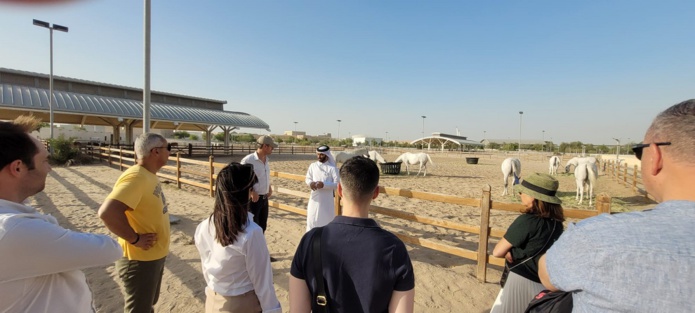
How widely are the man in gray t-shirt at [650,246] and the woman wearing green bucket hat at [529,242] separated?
42.0 inches

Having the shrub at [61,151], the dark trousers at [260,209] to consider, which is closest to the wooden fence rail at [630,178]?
the dark trousers at [260,209]

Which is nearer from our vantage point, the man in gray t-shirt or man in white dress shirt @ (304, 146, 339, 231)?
the man in gray t-shirt

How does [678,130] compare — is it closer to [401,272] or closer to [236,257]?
[401,272]

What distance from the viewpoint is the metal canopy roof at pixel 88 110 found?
57.9 ft

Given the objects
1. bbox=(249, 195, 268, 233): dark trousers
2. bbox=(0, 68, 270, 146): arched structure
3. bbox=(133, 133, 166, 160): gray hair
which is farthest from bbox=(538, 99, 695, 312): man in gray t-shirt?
bbox=(0, 68, 270, 146): arched structure

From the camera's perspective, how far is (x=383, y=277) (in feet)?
3.90

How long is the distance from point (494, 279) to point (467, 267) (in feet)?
1.41

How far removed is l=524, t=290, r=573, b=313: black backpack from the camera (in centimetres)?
111

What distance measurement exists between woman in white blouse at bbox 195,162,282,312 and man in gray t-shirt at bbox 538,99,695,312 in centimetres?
139

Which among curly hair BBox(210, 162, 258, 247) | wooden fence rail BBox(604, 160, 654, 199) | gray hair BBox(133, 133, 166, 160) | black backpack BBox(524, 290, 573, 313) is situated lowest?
wooden fence rail BBox(604, 160, 654, 199)

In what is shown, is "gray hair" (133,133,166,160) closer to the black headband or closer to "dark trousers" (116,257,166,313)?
"dark trousers" (116,257,166,313)

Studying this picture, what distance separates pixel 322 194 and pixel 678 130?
132 inches

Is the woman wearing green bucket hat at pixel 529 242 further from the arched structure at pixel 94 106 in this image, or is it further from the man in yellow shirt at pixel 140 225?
the arched structure at pixel 94 106

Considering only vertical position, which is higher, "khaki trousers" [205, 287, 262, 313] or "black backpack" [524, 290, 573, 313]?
"black backpack" [524, 290, 573, 313]
